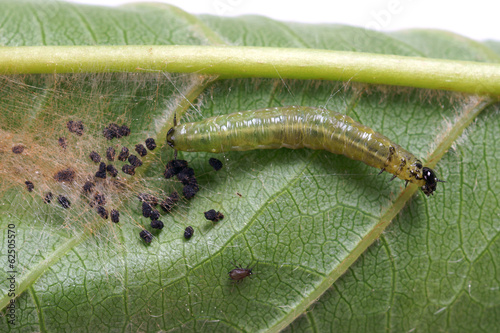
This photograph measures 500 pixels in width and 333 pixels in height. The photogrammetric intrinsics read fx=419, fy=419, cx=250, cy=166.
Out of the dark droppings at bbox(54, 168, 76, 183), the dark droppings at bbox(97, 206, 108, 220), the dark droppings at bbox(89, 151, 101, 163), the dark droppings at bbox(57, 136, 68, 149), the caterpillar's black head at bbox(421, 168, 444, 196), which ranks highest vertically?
the caterpillar's black head at bbox(421, 168, 444, 196)

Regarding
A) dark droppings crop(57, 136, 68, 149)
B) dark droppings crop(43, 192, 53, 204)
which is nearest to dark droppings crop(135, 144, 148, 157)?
dark droppings crop(57, 136, 68, 149)

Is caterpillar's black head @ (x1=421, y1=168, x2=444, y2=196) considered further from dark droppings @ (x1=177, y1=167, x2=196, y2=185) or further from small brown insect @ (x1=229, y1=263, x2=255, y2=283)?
dark droppings @ (x1=177, y1=167, x2=196, y2=185)

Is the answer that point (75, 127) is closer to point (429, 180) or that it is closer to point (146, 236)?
point (146, 236)

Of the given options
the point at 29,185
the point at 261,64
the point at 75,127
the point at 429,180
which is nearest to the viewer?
the point at 429,180

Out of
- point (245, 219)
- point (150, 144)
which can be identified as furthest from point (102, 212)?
point (245, 219)

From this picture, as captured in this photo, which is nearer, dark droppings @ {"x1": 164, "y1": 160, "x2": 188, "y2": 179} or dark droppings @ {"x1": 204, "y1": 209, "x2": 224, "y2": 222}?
dark droppings @ {"x1": 204, "y1": 209, "x2": 224, "y2": 222}

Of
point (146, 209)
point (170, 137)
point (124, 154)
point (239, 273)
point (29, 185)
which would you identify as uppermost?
Answer: point (170, 137)
